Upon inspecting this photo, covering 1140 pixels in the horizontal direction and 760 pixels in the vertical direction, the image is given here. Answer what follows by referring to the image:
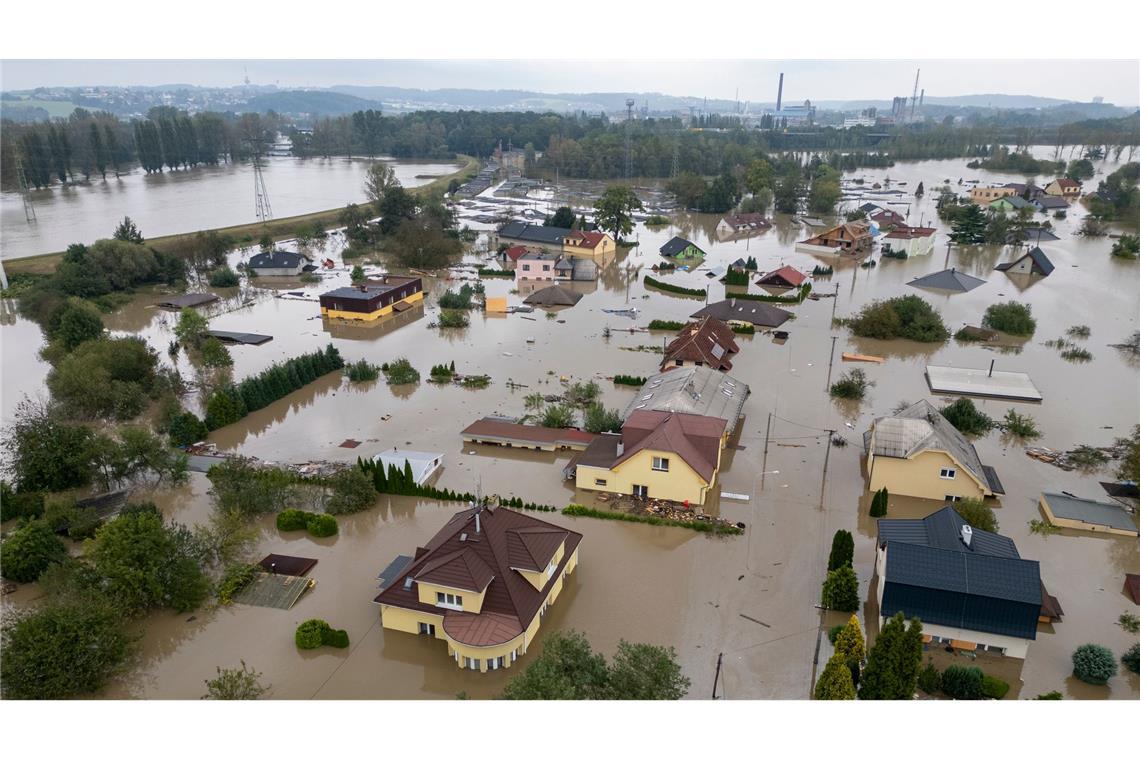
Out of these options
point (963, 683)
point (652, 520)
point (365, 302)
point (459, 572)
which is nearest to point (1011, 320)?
point (652, 520)

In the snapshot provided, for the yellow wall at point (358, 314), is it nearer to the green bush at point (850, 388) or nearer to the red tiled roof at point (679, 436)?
the red tiled roof at point (679, 436)

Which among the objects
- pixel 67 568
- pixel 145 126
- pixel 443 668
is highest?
pixel 145 126

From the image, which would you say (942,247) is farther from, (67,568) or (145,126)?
(145,126)

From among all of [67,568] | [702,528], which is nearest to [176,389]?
[67,568]

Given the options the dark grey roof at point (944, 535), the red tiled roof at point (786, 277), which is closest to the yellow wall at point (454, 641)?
the dark grey roof at point (944, 535)

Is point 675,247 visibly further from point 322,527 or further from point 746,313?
point 322,527

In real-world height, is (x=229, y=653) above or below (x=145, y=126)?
below
